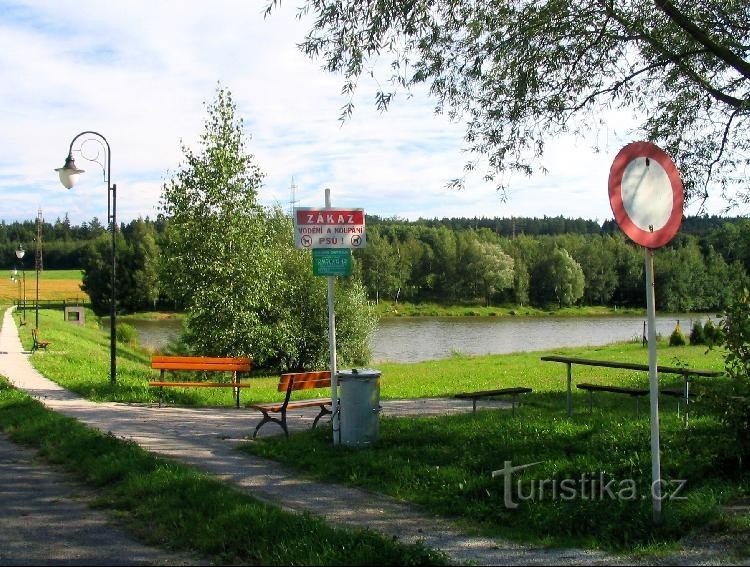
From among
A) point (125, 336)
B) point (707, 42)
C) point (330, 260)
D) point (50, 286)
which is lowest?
point (125, 336)

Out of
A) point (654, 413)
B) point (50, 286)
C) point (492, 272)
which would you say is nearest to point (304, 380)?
point (654, 413)

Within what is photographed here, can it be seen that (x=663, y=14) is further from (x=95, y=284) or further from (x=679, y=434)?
(x=95, y=284)

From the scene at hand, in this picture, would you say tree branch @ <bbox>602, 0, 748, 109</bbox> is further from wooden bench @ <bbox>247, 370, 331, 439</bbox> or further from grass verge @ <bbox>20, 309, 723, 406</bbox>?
wooden bench @ <bbox>247, 370, 331, 439</bbox>

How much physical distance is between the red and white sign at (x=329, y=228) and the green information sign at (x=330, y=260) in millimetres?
61

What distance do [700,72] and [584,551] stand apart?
7876 millimetres

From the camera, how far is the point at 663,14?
976 cm

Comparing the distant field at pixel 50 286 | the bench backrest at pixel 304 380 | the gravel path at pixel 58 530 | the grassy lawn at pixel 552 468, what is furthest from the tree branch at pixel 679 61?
the distant field at pixel 50 286

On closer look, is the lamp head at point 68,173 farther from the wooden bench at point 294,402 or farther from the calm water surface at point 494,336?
the calm water surface at point 494,336

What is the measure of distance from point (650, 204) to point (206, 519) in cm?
389

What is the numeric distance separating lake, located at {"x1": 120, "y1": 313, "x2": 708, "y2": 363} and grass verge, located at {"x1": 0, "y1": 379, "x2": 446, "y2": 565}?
24567 mm

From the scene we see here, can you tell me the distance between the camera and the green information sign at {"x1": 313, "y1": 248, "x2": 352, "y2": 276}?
8.81 metres

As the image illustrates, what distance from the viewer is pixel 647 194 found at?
17.6ft

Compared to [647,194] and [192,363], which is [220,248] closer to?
[192,363]

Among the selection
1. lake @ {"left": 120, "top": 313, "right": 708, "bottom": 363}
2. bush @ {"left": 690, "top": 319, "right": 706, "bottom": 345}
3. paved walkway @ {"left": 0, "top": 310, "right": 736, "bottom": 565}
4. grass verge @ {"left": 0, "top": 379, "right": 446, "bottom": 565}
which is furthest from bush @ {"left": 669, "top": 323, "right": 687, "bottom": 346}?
grass verge @ {"left": 0, "top": 379, "right": 446, "bottom": 565}
